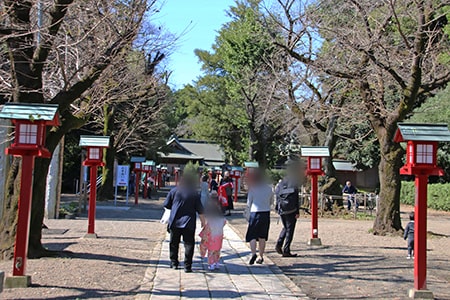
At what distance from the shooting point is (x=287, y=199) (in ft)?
33.4

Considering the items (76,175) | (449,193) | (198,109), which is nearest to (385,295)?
(449,193)

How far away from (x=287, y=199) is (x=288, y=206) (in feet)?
0.48

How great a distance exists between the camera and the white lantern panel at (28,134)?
689 cm

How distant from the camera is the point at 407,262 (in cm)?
1007

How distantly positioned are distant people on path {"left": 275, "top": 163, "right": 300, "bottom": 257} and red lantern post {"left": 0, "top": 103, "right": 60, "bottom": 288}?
5.00m

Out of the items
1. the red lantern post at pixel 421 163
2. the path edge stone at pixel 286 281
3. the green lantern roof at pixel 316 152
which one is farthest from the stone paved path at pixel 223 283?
the green lantern roof at pixel 316 152

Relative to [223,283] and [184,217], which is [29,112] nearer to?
[184,217]

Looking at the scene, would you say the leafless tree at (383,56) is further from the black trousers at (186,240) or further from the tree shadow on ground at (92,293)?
the tree shadow on ground at (92,293)

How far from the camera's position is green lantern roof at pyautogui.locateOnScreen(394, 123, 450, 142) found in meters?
7.19

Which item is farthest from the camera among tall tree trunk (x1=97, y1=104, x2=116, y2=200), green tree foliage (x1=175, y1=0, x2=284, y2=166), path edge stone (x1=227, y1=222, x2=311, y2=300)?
green tree foliage (x1=175, y1=0, x2=284, y2=166)

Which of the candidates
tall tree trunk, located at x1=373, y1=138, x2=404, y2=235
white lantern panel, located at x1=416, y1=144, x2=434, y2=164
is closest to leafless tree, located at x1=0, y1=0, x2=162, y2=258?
white lantern panel, located at x1=416, y1=144, x2=434, y2=164

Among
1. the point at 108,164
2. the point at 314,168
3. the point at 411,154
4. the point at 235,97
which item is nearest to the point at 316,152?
the point at 314,168

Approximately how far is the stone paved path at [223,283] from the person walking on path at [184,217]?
1.02 feet

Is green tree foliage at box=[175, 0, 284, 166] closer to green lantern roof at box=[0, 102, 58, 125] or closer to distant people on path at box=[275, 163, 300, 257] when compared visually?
distant people on path at box=[275, 163, 300, 257]
